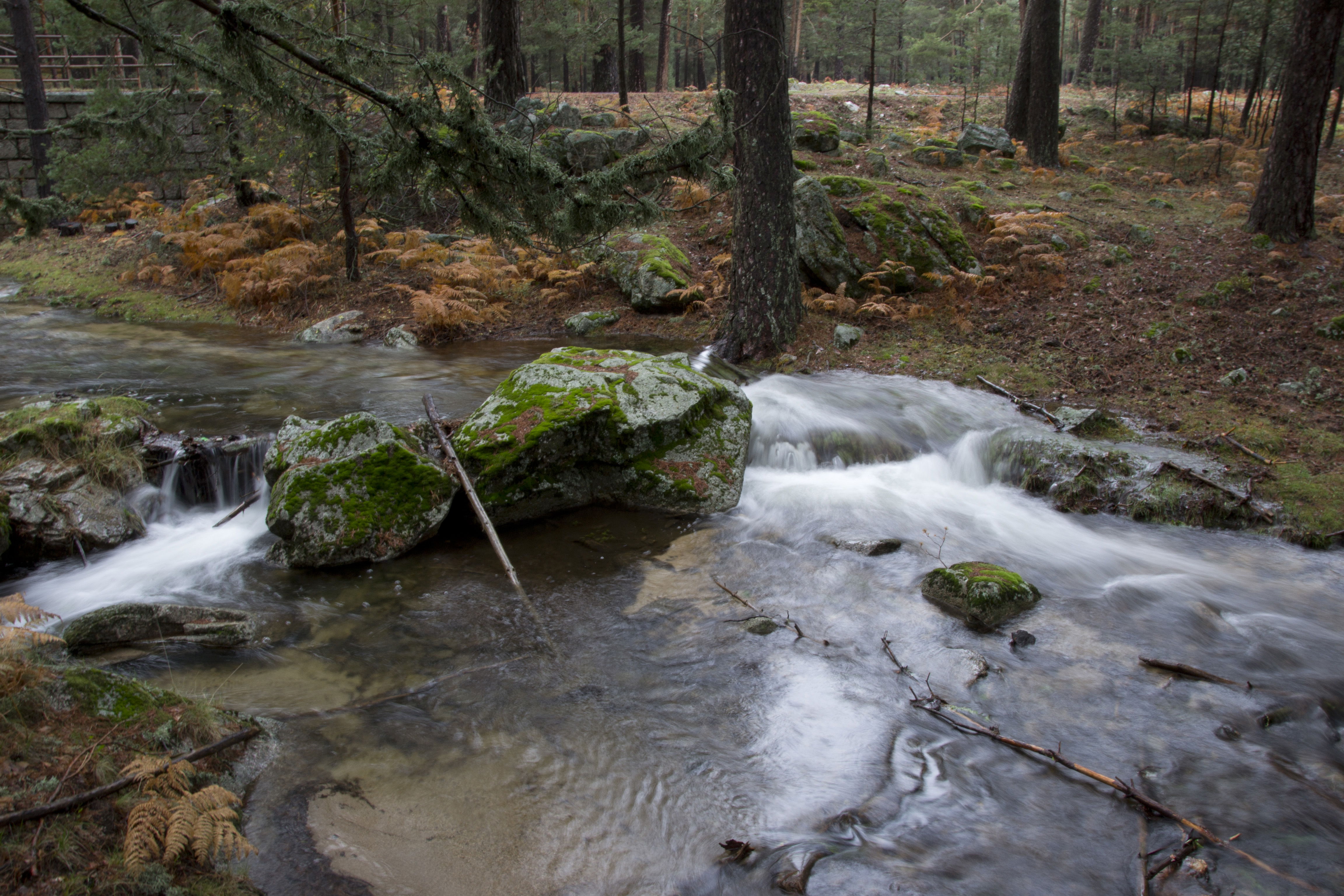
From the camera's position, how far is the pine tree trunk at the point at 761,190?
9.50 metres

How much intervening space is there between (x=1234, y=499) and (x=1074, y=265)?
656cm

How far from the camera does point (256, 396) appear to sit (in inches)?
363

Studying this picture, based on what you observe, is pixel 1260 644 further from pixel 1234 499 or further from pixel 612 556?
pixel 612 556

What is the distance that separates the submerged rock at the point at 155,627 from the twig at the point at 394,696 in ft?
3.74

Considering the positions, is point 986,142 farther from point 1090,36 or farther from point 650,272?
point 1090,36

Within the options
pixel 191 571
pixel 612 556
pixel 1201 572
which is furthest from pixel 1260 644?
pixel 191 571

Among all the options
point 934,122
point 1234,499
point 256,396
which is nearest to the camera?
point 1234,499

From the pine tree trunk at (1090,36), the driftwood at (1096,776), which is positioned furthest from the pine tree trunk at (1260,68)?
the driftwood at (1096,776)

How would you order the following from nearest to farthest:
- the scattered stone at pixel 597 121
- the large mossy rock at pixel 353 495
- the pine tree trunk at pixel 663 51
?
the large mossy rock at pixel 353 495 < the scattered stone at pixel 597 121 < the pine tree trunk at pixel 663 51

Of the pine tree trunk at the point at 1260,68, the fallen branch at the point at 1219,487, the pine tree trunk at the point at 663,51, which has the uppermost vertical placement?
the pine tree trunk at the point at 663,51

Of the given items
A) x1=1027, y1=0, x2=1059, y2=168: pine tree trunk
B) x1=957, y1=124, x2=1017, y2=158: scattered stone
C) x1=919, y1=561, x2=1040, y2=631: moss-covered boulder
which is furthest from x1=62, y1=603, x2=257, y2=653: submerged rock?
x1=1027, y1=0, x2=1059, y2=168: pine tree trunk

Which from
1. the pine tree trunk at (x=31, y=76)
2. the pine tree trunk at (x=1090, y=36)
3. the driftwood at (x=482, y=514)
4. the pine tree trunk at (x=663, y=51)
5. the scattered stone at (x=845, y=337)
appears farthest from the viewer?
the pine tree trunk at (x=1090, y=36)

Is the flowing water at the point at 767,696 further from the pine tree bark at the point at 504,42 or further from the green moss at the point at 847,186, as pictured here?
the pine tree bark at the point at 504,42

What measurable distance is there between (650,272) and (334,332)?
565cm
